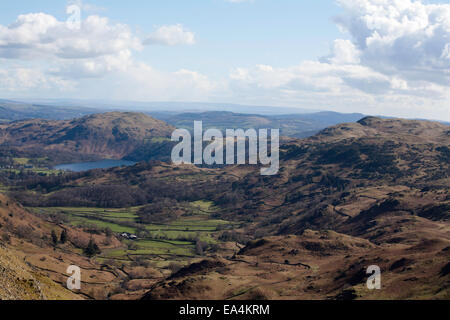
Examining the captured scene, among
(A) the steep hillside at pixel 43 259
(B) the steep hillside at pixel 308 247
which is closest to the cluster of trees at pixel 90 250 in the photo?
(A) the steep hillside at pixel 43 259

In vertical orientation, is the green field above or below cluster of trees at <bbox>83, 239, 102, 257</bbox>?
below

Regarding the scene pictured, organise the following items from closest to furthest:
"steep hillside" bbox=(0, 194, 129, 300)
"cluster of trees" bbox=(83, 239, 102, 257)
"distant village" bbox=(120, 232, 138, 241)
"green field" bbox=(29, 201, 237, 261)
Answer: "steep hillside" bbox=(0, 194, 129, 300) → "cluster of trees" bbox=(83, 239, 102, 257) → "green field" bbox=(29, 201, 237, 261) → "distant village" bbox=(120, 232, 138, 241)

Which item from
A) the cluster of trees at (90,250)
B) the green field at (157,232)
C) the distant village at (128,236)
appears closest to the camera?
the cluster of trees at (90,250)

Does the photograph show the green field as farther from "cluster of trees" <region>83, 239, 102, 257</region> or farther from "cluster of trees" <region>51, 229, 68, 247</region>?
"cluster of trees" <region>51, 229, 68, 247</region>

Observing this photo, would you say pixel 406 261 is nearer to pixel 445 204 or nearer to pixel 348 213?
pixel 445 204

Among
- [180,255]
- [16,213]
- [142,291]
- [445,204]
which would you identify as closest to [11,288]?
[142,291]

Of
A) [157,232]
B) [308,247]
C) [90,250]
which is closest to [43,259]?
[90,250]

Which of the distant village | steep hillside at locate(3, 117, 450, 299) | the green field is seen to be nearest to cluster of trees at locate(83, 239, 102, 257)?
the green field

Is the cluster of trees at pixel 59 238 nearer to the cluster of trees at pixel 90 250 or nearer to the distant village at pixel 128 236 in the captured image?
the cluster of trees at pixel 90 250

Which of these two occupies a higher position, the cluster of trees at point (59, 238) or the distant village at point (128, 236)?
the cluster of trees at point (59, 238)

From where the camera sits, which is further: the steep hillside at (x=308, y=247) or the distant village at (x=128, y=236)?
the distant village at (x=128, y=236)

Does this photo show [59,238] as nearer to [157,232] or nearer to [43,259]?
[43,259]
